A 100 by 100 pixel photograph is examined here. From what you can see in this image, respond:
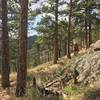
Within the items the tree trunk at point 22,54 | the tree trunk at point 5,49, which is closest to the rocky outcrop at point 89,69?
the tree trunk at point 22,54

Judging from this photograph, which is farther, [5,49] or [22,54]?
[5,49]

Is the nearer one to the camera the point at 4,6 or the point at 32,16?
the point at 4,6

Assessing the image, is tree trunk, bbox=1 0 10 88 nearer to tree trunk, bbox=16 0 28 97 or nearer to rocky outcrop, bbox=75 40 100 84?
tree trunk, bbox=16 0 28 97

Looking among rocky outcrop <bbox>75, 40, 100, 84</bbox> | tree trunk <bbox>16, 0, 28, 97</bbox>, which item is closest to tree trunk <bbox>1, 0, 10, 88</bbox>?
tree trunk <bbox>16, 0, 28, 97</bbox>

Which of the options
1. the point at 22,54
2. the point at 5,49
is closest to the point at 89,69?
the point at 22,54

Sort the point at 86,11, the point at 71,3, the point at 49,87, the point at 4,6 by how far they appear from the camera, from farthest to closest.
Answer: the point at 86,11 < the point at 71,3 < the point at 4,6 < the point at 49,87

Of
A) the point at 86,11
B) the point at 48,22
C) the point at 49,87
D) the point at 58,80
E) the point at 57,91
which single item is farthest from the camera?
the point at 86,11

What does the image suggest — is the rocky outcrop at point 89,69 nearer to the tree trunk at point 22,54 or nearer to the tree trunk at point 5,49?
the tree trunk at point 22,54

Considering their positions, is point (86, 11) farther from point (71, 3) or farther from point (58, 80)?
point (58, 80)

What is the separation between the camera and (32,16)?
100 ft

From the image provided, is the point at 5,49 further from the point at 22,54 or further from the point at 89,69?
the point at 89,69

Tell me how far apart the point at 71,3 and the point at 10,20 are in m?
7.54

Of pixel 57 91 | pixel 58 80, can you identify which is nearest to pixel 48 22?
pixel 58 80

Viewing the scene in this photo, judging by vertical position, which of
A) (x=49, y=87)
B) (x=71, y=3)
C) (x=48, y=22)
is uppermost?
(x=71, y=3)
